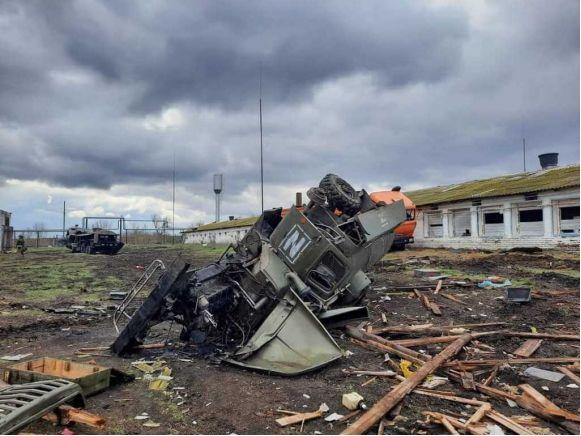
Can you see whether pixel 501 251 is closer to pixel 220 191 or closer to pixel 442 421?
pixel 442 421

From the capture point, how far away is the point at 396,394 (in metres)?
4.14

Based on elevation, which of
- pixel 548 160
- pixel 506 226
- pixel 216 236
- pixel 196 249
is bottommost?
pixel 196 249

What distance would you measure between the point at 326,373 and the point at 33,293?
10.3m

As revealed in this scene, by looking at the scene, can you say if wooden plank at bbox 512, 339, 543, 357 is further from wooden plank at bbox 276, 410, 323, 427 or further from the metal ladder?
the metal ladder

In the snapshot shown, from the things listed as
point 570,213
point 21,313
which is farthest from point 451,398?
point 570,213

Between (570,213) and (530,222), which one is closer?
(570,213)

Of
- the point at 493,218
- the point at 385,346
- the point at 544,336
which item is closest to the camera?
the point at 385,346

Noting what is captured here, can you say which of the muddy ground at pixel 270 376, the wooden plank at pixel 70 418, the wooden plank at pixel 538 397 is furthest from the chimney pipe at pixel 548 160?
the wooden plank at pixel 70 418

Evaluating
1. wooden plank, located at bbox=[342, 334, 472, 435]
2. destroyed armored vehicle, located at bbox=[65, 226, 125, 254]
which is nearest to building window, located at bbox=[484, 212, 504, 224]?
wooden plank, located at bbox=[342, 334, 472, 435]

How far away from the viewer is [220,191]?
5316 centimetres

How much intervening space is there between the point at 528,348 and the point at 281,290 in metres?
3.35

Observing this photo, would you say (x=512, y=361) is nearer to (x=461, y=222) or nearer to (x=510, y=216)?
(x=510, y=216)

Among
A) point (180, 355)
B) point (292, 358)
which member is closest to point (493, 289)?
point (292, 358)

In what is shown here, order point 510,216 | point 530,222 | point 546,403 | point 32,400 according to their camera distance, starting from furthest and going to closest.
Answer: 1. point 510,216
2. point 530,222
3. point 546,403
4. point 32,400
